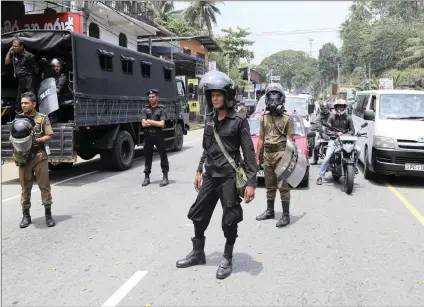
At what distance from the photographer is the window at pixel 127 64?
37.0 feet

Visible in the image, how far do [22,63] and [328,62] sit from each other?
9627 cm

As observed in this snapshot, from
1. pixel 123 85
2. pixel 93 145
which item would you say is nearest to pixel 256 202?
pixel 93 145

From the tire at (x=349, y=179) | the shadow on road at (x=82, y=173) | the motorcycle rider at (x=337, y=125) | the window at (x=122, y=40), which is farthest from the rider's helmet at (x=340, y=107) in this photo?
the window at (x=122, y=40)

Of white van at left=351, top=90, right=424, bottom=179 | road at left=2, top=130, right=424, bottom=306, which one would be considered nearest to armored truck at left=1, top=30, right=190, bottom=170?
road at left=2, top=130, right=424, bottom=306

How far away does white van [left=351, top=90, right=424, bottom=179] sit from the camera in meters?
8.34

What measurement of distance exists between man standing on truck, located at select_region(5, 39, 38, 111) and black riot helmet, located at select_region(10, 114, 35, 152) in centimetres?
408

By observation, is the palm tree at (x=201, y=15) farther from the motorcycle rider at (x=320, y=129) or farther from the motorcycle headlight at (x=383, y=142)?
the motorcycle headlight at (x=383, y=142)

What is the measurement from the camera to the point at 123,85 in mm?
11211

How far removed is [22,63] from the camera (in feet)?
30.3

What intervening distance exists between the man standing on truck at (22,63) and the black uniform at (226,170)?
634cm

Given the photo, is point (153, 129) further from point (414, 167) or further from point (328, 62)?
point (328, 62)

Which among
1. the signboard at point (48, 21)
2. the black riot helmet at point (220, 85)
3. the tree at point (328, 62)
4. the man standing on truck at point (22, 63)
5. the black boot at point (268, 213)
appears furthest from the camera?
the tree at point (328, 62)

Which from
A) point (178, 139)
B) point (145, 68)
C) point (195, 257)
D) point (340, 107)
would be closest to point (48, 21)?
point (145, 68)

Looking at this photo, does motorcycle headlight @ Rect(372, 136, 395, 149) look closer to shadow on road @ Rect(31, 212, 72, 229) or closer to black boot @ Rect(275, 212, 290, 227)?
black boot @ Rect(275, 212, 290, 227)
